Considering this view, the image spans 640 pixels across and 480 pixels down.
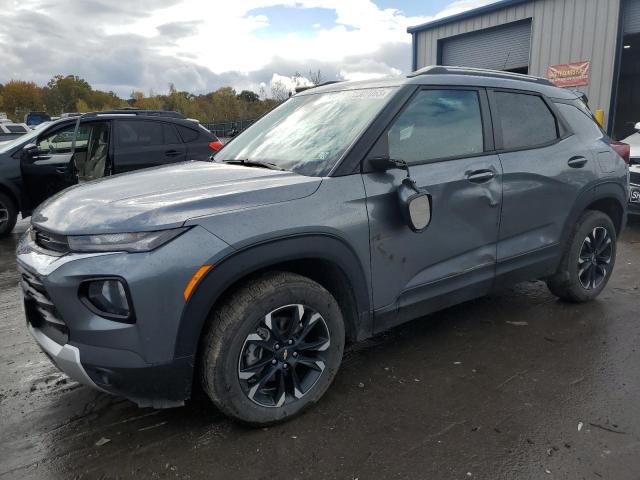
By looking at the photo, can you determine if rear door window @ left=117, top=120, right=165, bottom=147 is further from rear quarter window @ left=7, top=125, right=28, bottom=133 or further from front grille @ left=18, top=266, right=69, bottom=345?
rear quarter window @ left=7, top=125, right=28, bottom=133

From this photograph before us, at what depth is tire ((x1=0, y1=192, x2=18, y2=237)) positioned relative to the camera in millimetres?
7332

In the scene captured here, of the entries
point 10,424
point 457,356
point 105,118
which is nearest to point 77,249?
point 10,424

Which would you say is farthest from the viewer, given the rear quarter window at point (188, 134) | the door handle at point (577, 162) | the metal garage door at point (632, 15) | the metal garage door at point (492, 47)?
the metal garage door at point (492, 47)

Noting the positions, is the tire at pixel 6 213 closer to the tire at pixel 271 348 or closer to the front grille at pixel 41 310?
the front grille at pixel 41 310

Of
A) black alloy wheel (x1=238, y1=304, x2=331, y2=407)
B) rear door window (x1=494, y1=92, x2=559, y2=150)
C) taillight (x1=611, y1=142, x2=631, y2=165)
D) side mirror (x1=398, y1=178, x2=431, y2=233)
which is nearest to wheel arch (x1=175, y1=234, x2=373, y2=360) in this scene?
black alloy wheel (x1=238, y1=304, x2=331, y2=407)

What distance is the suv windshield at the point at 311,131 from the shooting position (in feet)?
9.43

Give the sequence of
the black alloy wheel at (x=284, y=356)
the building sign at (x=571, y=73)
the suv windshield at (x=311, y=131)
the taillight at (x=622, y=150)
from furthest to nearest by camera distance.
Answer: the building sign at (x=571, y=73)
the taillight at (x=622, y=150)
the suv windshield at (x=311, y=131)
the black alloy wheel at (x=284, y=356)

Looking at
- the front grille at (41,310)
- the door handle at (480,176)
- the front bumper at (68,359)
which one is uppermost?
the door handle at (480,176)

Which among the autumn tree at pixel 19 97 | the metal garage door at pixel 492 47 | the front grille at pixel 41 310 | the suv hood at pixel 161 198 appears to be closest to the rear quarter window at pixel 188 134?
the suv hood at pixel 161 198

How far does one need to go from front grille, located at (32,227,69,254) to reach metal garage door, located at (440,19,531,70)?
41.4ft

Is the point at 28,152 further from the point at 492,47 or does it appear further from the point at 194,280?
the point at 492,47

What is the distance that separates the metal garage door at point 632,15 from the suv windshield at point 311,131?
35.6ft

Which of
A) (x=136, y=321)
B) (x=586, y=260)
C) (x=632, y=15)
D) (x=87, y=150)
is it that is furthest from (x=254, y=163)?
(x=632, y=15)

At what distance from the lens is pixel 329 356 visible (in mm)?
2717
